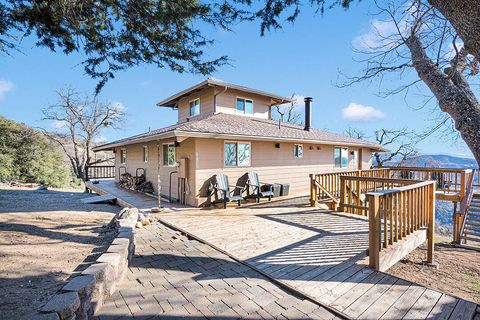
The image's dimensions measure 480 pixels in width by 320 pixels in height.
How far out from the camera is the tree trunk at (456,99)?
99.8 inches

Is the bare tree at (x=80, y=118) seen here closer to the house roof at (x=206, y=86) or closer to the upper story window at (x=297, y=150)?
the house roof at (x=206, y=86)

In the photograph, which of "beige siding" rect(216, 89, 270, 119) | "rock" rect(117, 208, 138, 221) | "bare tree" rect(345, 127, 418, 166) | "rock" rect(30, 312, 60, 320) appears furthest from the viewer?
"bare tree" rect(345, 127, 418, 166)

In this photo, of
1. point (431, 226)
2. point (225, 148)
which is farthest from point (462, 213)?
point (225, 148)

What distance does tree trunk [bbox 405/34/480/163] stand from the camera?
2.54 metres

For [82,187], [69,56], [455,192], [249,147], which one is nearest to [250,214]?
[249,147]

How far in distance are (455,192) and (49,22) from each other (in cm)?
1418

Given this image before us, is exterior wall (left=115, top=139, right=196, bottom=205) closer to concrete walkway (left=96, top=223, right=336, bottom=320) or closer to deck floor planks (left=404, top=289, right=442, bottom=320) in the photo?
concrete walkway (left=96, top=223, right=336, bottom=320)

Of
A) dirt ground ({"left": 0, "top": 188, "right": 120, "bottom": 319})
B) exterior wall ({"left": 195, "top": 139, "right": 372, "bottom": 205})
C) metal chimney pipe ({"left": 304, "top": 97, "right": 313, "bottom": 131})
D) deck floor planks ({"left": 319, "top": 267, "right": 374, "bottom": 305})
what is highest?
metal chimney pipe ({"left": 304, "top": 97, "right": 313, "bottom": 131})

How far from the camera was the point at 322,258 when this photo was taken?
3.80m

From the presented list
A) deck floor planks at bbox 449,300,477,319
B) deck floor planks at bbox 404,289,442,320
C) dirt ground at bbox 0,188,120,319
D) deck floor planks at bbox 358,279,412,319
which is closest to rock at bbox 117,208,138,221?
dirt ground at bbox 0,188,120,319

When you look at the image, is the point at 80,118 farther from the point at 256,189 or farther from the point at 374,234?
the point at 374,234

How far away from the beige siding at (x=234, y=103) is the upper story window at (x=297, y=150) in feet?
10.7

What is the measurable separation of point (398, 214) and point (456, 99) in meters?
2.16

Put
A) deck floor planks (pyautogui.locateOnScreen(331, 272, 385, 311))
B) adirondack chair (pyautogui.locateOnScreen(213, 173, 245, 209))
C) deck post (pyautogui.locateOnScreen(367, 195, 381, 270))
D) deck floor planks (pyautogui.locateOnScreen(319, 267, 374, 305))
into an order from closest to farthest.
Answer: deck floor planks (pyautogui.locateOnScreen(331, 272, 385, 311))
deck floor planks (pyautogui.locateOnScreen(319, 267, 374, 305))
deck post (pyautogui.locateOnScreen(367, 195, 381, 270))
adirondack chair (pyautogui.locateOnScreen(213, 173, 245, 209))
